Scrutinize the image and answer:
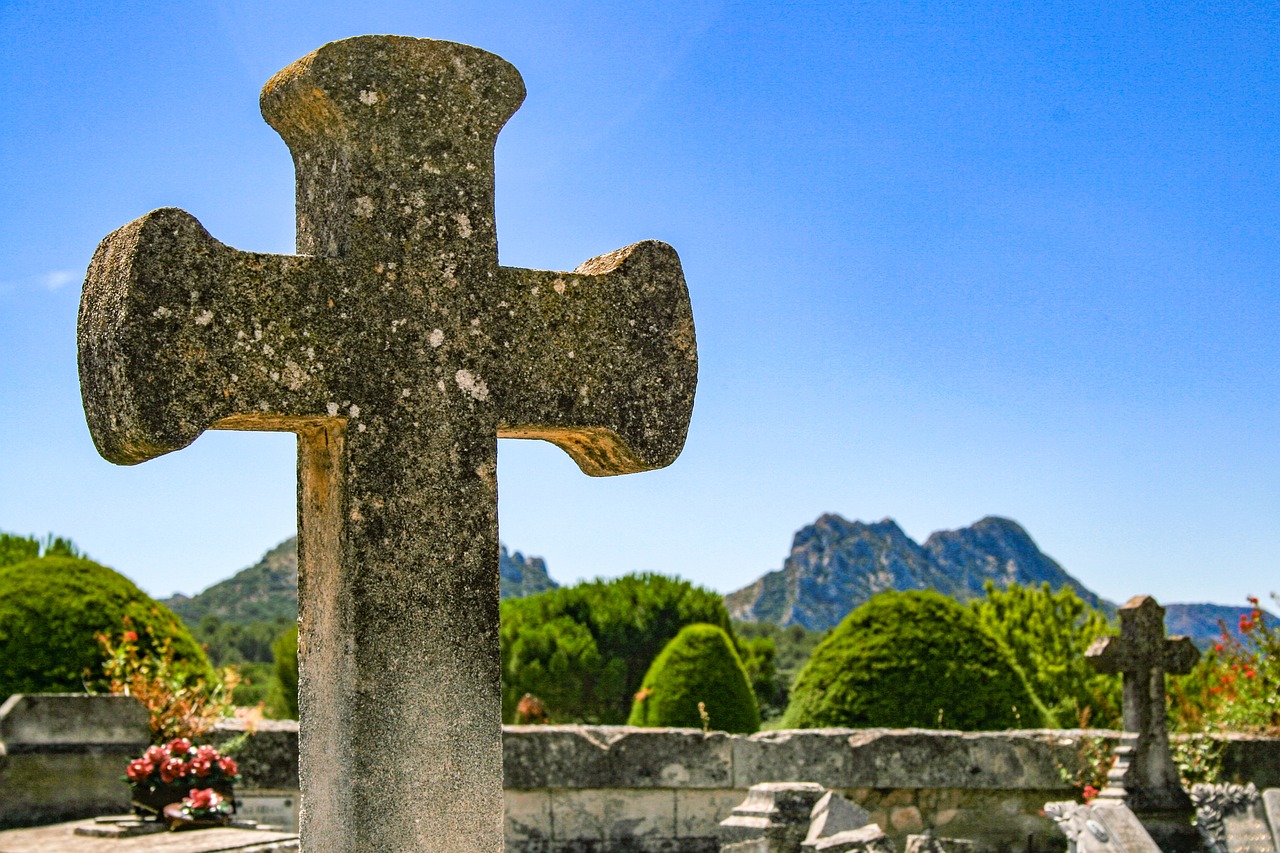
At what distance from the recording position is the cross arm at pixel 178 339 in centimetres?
299

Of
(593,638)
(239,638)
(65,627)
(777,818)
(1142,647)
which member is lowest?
(777,818)

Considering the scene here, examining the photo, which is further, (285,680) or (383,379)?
(285,680)

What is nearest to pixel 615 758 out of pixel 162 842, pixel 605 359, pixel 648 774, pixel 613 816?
pixel 648 774

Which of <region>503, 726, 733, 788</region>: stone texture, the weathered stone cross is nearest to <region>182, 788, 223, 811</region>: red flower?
<region>503, 726, 733, 788</region>: stone texture

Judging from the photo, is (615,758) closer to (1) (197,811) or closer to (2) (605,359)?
(1) (197,811)

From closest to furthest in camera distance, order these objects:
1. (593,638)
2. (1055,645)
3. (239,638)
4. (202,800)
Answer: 1. (202,800)
2. (1055,645)
3. (593,638)
4. (239,638)

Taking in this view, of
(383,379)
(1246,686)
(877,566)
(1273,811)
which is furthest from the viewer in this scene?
(877,566)

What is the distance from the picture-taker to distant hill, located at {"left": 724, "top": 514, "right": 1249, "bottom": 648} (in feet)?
228

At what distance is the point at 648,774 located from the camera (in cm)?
845

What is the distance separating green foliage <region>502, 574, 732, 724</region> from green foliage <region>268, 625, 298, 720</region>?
2.67m

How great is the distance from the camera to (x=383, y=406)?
10.6 ft

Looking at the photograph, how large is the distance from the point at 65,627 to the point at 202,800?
257 centimetres

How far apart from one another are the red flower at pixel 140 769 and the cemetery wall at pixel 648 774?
616 millimetres

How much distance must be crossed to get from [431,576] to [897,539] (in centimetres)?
7177
